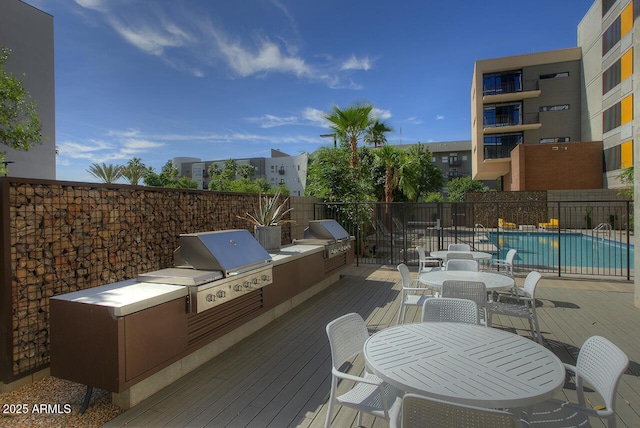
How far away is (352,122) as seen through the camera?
1005cm

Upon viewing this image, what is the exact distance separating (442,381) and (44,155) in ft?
72.6

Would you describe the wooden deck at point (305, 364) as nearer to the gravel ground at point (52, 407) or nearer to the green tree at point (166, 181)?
the gravel ground at point (52, 407)

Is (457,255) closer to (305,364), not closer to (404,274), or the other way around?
(404,274)

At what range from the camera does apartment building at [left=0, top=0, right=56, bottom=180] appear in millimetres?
16547

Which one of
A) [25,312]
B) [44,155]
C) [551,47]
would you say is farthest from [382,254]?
[551,47]

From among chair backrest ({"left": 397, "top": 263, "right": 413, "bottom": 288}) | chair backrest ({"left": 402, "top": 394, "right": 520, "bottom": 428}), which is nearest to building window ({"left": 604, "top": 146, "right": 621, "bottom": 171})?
chair backrest ({"left": 397, "top": 263, "right": 413, "bottom": 288})

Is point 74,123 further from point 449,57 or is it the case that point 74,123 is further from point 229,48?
point 449,57

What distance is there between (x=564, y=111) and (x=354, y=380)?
29.0 metres

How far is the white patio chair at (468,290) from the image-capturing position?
3279mm

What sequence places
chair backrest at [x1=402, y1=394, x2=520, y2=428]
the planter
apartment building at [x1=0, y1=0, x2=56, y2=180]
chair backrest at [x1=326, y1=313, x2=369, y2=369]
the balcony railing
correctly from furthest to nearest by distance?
the balcony railing, apartment building at [x1=0, y1=0, x2=56, y2=180], the planter, chair backrest at [x1=326, y1=313, x2=369, y2=369], chair backrest at [x1=402, y1=394, x2=520, y2=428]

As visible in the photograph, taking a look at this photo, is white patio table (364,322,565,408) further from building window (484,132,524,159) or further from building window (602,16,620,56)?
building window (484,132,524,159)

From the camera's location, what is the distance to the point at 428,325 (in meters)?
2.36

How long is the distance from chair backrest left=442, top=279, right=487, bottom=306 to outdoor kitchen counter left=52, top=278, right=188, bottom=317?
2361 mm

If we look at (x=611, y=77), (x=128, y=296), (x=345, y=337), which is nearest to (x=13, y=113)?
(x=128, y=296)
